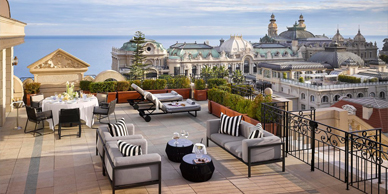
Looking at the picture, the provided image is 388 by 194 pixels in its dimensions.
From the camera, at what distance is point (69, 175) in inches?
270

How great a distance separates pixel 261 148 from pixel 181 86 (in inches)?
403

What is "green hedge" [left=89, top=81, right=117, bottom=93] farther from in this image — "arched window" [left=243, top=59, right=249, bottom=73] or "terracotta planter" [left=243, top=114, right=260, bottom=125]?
"arched window" [left=243, top=59, right=249, bottom=73]

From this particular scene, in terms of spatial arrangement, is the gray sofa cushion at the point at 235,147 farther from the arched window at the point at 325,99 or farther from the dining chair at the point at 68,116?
the arched window at the point at 325,99

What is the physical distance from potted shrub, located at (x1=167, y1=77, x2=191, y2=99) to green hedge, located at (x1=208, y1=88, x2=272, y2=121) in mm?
3169

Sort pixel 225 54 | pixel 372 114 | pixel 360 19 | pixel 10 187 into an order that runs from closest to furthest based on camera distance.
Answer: pixel 10 187 < pixel 372 114 < pixel 225 54 < pixel 360 19

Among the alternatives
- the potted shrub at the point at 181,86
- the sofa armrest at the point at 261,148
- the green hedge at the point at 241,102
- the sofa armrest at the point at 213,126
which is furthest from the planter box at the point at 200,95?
the sofa armrest at the point at 261,148

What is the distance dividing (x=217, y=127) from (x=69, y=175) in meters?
3.48

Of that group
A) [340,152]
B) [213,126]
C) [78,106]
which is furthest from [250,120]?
[78,106]

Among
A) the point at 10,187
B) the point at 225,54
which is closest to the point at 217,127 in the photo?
the point at 10,187

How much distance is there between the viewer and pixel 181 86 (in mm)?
16750

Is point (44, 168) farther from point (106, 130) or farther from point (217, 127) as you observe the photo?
point (217, 127)

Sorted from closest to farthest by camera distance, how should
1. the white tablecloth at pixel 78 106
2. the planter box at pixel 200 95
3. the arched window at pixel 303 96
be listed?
the white tablecloth at pixel 78 106, the planter box at pixel 200 95, the arched window at pixel 303 96

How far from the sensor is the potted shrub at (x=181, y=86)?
16.5m

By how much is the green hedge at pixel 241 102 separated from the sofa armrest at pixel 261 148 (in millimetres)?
3037
